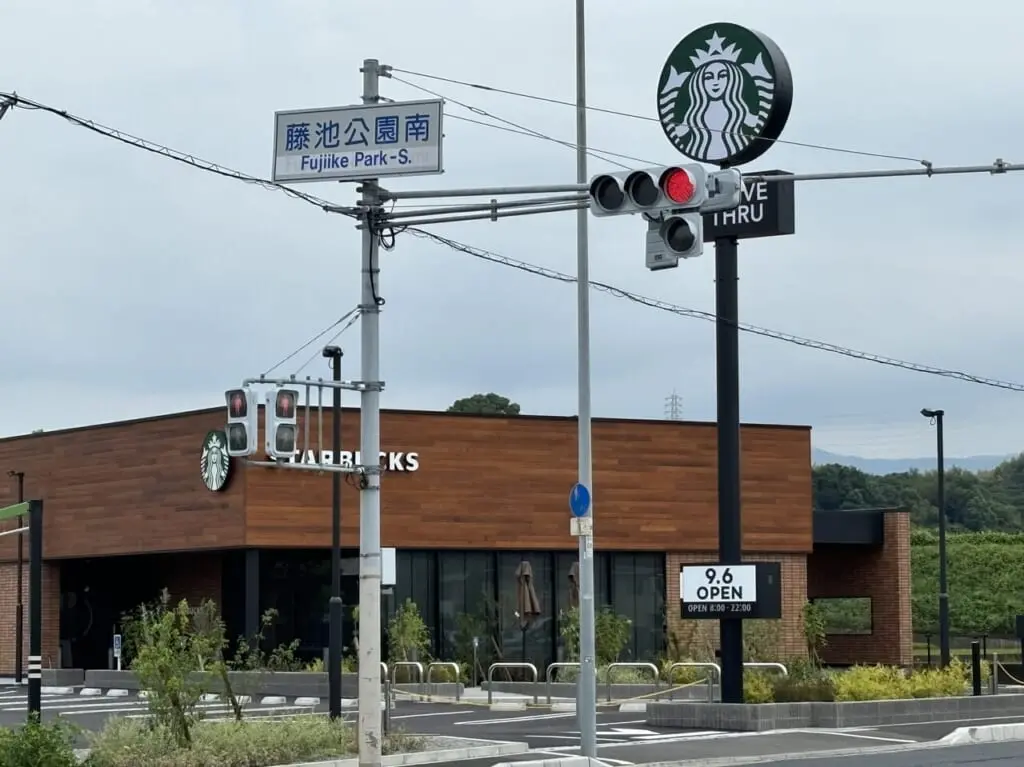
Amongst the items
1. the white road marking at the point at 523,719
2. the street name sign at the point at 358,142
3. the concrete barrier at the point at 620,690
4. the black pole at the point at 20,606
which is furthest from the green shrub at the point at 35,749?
the black pole at the point at 20,606

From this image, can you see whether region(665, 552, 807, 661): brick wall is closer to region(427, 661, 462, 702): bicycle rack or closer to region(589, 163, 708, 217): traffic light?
region(427, 661, 462, 702): bicycle rack

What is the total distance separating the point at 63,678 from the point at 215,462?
7.82m

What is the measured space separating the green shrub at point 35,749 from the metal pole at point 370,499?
3.49 metres

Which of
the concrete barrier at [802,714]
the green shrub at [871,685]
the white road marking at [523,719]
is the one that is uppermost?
the green shrub at [871,685]

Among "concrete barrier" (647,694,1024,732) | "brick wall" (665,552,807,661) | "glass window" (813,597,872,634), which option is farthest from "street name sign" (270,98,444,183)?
"glass window" (813,597,872,634)

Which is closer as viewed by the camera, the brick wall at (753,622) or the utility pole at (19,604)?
the utility pole at (19,604)

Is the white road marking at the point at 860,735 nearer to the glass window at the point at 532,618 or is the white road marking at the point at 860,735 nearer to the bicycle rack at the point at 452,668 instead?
the bicycle rack at the point at 452,668

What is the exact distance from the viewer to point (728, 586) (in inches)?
1173

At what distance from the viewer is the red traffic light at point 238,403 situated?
17.0 metres

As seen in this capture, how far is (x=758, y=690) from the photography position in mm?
30141

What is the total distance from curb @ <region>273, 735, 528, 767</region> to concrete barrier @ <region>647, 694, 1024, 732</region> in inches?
210

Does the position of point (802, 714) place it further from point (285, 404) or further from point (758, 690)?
point (285, 404)

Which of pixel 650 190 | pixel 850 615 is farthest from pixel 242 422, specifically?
pixel 850 615

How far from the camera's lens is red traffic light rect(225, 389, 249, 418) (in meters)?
17.0
